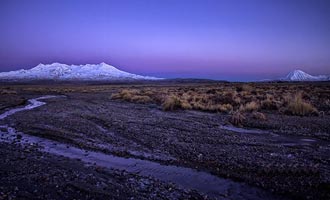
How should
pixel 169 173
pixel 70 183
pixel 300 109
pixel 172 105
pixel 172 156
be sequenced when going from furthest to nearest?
pixel 172 105
pixel 300 109
pixel 172 156
pixel 169 173
pixel 70 183

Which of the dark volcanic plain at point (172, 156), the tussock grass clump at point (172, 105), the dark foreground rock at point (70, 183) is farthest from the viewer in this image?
the tussock grass clump at point (172, 105)

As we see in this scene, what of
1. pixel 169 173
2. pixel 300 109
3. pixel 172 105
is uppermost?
pixel 300 109

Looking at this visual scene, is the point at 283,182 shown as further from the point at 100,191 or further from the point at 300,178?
the point at 100,191

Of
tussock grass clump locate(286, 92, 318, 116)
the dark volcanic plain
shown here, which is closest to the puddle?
the dark volcanic plain

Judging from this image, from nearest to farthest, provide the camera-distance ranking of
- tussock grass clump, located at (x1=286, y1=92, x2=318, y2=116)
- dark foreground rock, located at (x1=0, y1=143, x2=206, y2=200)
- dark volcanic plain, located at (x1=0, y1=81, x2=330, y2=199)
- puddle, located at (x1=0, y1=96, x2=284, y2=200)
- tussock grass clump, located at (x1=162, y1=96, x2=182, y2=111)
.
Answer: dark foreground rock, located at (x1=0, y1=143, x2=206, y2=200), dark volcanic plain, located at (x1=0, y1=81, x2=330, y2=199), puddle, located at (x1=0, y1=96, x2=284, y2=200), tussock grass clump, located at (x1=286, y1=92, x2=318, y2=116), tussock grass clump, located at (x1=162, y1=96, x2=182, y2=111)

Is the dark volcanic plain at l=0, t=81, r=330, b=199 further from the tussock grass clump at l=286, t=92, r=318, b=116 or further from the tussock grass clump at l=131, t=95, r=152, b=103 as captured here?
the tussock grass clump at l=131, t=95, r=152, b=103

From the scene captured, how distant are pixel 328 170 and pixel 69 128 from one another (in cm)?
1253

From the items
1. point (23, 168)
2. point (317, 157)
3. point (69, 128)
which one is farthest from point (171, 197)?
point (69, 128)

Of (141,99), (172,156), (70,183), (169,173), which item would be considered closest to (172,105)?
(141,99)

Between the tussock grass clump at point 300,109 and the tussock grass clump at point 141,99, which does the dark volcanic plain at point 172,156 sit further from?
the tussock grass clump at point 141,99

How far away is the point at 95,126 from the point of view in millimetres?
16656

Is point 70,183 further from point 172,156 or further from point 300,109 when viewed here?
point 300,109

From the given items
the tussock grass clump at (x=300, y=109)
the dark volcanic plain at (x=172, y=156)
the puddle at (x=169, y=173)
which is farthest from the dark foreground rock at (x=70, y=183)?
the tussock grass clump at (x=300, y=109)

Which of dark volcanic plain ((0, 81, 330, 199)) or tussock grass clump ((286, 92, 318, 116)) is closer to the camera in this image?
dark volcanic plain ((0, 81, 330, 199))
